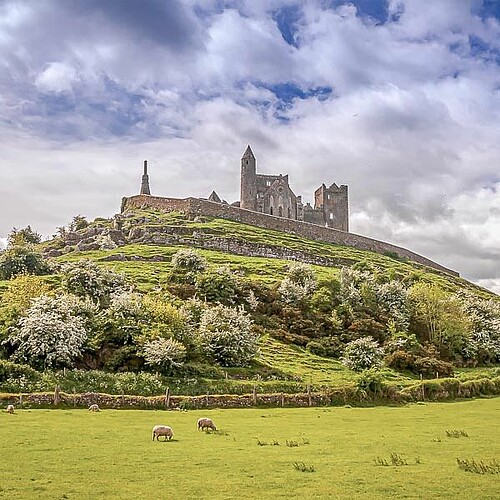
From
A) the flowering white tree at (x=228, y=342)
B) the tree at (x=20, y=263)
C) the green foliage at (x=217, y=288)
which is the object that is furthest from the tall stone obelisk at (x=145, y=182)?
the flowering white tree at (x=228, y=342)

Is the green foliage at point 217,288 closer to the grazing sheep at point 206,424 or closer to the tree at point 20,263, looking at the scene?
the tree at point 20,263

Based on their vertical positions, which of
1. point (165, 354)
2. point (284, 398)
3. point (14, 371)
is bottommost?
point (284, 398)

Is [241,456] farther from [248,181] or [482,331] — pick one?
[248,181]

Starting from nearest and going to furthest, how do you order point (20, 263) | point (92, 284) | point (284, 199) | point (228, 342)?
point (228, 342) < point (92, 284) < point (20, 263) < point (284, 199)

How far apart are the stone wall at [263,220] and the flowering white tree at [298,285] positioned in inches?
2270

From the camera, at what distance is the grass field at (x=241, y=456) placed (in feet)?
61.8

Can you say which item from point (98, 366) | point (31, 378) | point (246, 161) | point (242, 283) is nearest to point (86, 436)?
point (31, 378)

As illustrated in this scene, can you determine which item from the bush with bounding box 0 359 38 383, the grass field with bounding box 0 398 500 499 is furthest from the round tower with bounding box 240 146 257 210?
the grass field with bounding box 0 398 500 499

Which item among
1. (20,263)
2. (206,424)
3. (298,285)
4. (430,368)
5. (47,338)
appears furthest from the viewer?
(20,263)

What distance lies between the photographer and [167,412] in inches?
1594

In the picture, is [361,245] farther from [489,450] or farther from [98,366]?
[489,450]

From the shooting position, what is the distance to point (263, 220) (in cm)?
14700

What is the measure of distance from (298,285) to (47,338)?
1681 inches

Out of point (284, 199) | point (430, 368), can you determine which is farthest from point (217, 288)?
point (284, 199)
